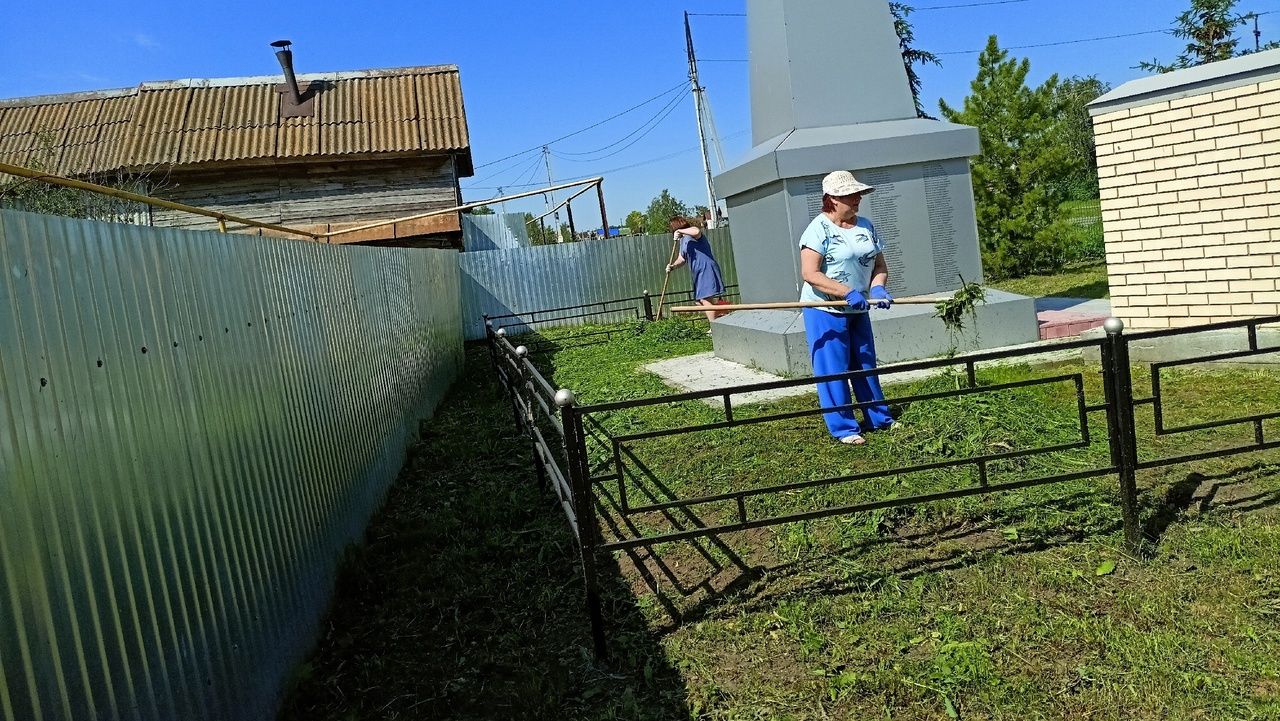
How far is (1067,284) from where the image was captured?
1326 cm

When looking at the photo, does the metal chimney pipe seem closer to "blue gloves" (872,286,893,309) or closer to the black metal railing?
the black metal railing

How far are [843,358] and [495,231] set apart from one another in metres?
16.3

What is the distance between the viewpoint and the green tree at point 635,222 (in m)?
A: 48.2

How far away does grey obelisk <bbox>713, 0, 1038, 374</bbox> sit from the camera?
291 inches

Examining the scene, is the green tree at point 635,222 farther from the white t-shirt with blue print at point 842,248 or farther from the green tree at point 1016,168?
the white t-shirt with blue print at point 842,248

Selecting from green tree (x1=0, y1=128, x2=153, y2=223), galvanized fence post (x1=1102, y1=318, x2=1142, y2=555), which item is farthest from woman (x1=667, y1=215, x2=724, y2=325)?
galvanized fence post (x1=1102, y1=318, x2=1142, y2=555)

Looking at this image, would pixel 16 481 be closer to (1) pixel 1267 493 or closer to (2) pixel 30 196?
(1) pixel 1267 493

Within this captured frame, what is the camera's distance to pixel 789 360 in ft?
23.9

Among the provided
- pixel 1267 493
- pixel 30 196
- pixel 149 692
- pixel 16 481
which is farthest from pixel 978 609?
pixel 30 196

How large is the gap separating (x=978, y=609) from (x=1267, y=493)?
1.62 m

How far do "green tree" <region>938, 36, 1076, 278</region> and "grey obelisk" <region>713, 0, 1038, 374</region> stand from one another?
9058 millimetres

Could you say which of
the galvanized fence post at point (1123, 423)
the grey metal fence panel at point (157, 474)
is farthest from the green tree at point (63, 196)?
the galvanized fence post at point (1123, 423)

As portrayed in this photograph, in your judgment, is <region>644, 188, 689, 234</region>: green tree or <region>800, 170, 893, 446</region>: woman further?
<region>644, 188, 689, 234</region>: green tree

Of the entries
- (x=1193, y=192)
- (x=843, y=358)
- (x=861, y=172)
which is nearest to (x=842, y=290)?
(x=843, y=358)
